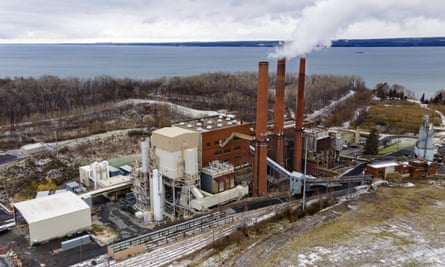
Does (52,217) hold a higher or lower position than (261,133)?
lower

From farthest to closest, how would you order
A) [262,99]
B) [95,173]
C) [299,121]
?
[299,121] → [95,173] → [262,99]

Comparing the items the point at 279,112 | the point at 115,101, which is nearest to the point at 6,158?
the point at 279,112

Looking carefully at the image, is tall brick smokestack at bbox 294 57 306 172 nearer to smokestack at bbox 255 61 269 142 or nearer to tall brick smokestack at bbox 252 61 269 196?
tall brick smokestack at bbox 252 61 269 196

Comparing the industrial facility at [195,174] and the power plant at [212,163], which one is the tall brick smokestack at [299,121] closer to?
the power plant at [212,163]

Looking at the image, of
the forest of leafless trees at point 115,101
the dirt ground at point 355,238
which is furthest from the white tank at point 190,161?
the forest of leafless trees at point 115,101

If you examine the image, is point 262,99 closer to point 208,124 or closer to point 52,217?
point 208,124
